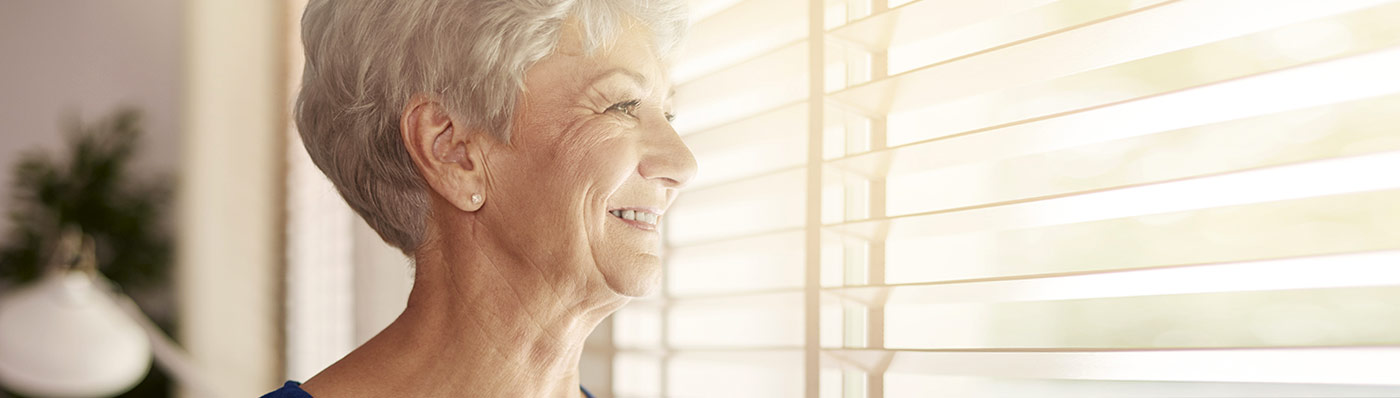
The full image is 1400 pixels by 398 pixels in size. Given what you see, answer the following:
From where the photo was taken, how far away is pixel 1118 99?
38.1 inches

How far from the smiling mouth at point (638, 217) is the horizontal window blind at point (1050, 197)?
0.72 feet

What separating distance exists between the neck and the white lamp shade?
148 centimetres

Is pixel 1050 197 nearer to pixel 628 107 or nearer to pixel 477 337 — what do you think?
pixel 628 107

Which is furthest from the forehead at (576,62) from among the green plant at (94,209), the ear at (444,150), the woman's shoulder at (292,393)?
the green plant at (94,209)

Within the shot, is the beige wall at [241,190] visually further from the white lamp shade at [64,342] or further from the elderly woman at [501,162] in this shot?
the elderly woman at [501,162]

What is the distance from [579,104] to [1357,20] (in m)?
0.74

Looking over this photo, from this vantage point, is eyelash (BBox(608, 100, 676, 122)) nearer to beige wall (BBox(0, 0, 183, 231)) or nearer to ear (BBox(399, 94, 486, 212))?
ear (BBox(399, 94, 486, 212))

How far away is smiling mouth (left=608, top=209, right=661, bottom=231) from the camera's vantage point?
1.10 metres

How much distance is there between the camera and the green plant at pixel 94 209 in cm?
354

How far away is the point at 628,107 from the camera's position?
3.67ft

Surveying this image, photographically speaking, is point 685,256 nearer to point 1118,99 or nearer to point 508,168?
point 508,168

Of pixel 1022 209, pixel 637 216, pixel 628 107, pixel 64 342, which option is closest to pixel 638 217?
pixel 637 216

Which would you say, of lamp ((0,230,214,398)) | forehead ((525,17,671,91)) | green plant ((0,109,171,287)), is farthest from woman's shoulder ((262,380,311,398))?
green plant ((0,109,171,287))

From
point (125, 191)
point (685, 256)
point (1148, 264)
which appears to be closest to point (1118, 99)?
point (1148, 264)
